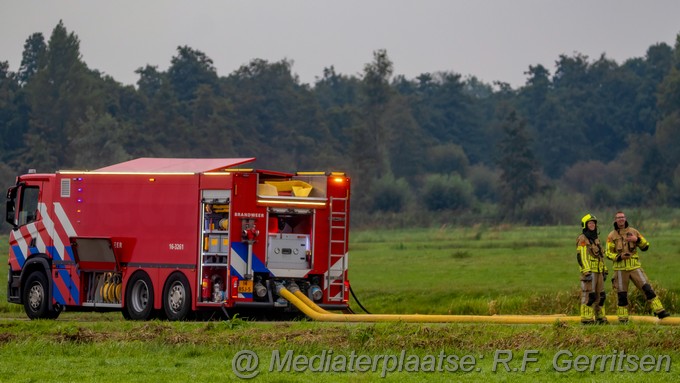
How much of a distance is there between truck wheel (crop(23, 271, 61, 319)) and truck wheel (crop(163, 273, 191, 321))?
322cm

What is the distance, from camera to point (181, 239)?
82.5ft

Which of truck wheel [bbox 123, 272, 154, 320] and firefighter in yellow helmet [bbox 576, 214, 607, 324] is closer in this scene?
firefighter in yellow helmet [bbox 576, 214, 607, 324]

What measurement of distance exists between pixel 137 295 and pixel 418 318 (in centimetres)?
597

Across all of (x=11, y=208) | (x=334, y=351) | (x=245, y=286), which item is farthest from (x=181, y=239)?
(x=334, y=351)

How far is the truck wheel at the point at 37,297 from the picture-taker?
27.2 metres

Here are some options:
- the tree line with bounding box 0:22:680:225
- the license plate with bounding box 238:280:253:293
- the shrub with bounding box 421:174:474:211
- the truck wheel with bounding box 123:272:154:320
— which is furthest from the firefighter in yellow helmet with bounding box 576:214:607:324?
the shrub with bounding box 421:174:474:211

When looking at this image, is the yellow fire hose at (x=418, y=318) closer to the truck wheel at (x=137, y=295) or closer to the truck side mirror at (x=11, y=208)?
the truck wheel at (x=137, y=295)

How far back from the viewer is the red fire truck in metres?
24.8

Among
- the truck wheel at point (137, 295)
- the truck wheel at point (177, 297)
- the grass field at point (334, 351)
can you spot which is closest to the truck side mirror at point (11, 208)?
the truck wheel at point (137, 295)

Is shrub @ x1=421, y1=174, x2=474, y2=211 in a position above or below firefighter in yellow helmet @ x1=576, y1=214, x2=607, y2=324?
above

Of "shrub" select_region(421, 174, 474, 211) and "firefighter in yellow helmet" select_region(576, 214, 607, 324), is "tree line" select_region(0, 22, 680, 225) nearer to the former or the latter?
"shrub" select_region(421, 174, 474, 211)

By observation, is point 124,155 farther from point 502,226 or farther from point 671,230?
point 671,230

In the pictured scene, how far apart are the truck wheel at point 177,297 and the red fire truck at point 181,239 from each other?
23mm

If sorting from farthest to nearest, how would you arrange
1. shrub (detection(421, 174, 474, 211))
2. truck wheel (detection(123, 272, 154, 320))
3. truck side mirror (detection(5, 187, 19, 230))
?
1. shrub (detection(421, 174, 474, 211))
2. truck side mirror (detection(5, 187, 19, 230))
3. truck wheel (detection(123, 272, 154, 320))
